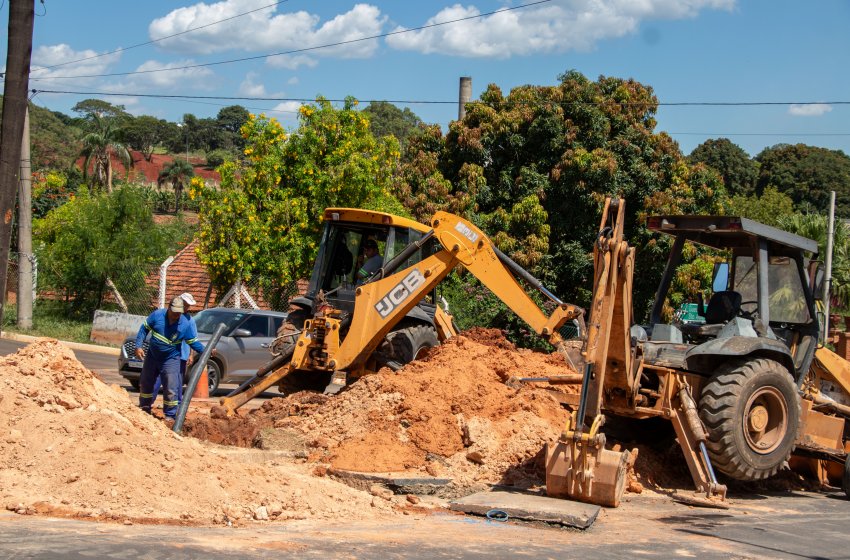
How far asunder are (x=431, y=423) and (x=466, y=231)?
101 inches

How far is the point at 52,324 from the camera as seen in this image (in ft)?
92.8

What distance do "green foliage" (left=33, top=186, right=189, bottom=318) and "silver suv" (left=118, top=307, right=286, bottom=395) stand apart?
36.5 feet

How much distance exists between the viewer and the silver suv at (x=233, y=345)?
16922mm

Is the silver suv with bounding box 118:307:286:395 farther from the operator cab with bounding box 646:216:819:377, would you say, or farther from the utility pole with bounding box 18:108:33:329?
the utility pole with bounding box 18:108:33:329

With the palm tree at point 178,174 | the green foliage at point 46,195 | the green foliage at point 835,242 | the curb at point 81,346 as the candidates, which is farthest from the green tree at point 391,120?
the curb at point 81,346

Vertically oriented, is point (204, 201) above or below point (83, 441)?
above

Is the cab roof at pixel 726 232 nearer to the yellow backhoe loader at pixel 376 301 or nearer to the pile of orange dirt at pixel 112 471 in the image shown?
the yellow backhoe loader at pixel 376 301

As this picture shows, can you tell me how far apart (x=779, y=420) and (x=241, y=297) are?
17.6m

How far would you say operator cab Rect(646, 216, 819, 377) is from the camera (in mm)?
9922

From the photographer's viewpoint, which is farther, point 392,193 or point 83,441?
point 392,193

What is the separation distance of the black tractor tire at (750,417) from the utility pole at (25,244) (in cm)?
2158

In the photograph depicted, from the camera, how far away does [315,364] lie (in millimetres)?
11695

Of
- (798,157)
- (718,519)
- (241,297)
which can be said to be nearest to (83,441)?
(718,519)

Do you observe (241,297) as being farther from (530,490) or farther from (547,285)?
(530,490)
